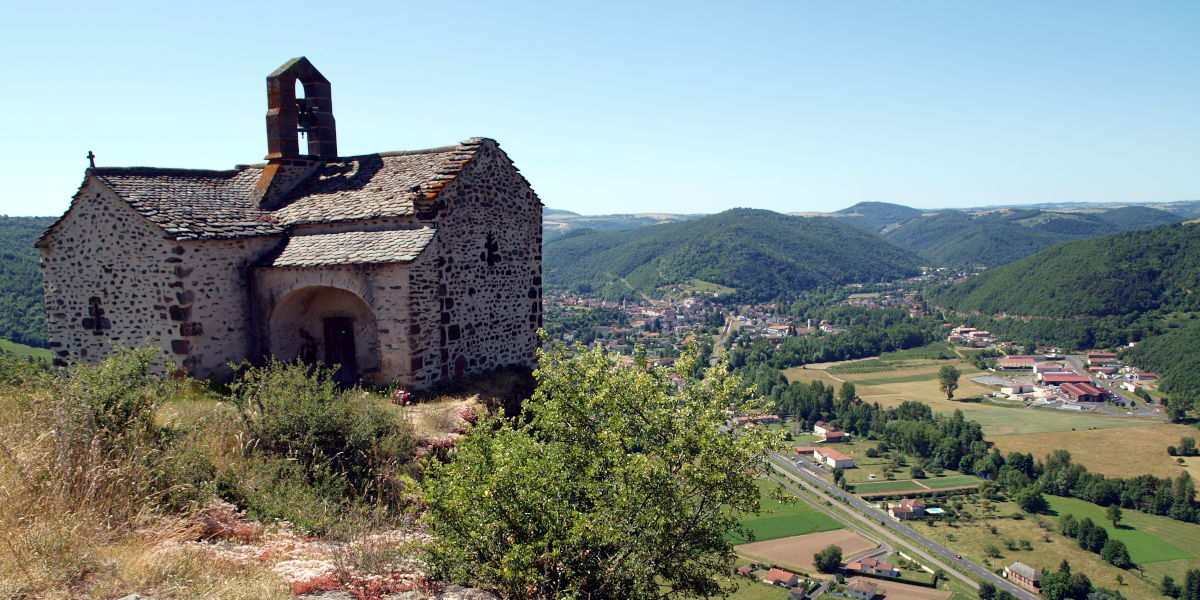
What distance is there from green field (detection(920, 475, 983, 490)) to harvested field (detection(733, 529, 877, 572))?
53.0 feet

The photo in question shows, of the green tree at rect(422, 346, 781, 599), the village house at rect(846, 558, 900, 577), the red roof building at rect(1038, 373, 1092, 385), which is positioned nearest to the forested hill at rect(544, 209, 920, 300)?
the red roof building at rect(1038, 373, 1092, 385)

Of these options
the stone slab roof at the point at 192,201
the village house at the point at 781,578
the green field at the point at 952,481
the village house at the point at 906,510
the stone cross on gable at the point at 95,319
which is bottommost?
the green field at the point at 952,481

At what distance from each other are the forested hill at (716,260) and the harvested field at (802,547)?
94.3m

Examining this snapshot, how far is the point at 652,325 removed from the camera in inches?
3952

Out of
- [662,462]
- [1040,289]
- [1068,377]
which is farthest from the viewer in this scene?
[1040,289]

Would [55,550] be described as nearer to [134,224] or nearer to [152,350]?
[152,350]

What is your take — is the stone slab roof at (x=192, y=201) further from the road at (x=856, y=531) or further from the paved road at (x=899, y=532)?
the paved road at (x=899, y=532)

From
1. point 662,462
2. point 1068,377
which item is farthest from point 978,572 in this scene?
point 1068,377

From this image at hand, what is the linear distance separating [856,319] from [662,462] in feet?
413

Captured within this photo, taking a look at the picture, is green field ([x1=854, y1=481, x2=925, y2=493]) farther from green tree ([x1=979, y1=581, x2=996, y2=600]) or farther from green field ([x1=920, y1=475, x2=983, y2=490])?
green tree ([x1=979, y1=581, x2=996, y2=600])

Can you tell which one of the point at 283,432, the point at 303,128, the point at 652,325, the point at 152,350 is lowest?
the point at 652,325

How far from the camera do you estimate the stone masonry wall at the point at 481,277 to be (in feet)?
41.5

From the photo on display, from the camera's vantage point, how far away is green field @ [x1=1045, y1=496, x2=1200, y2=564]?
1622 inches

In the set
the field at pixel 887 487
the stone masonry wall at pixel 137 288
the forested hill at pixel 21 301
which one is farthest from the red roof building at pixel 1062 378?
the forested hill at pixel 21 301
